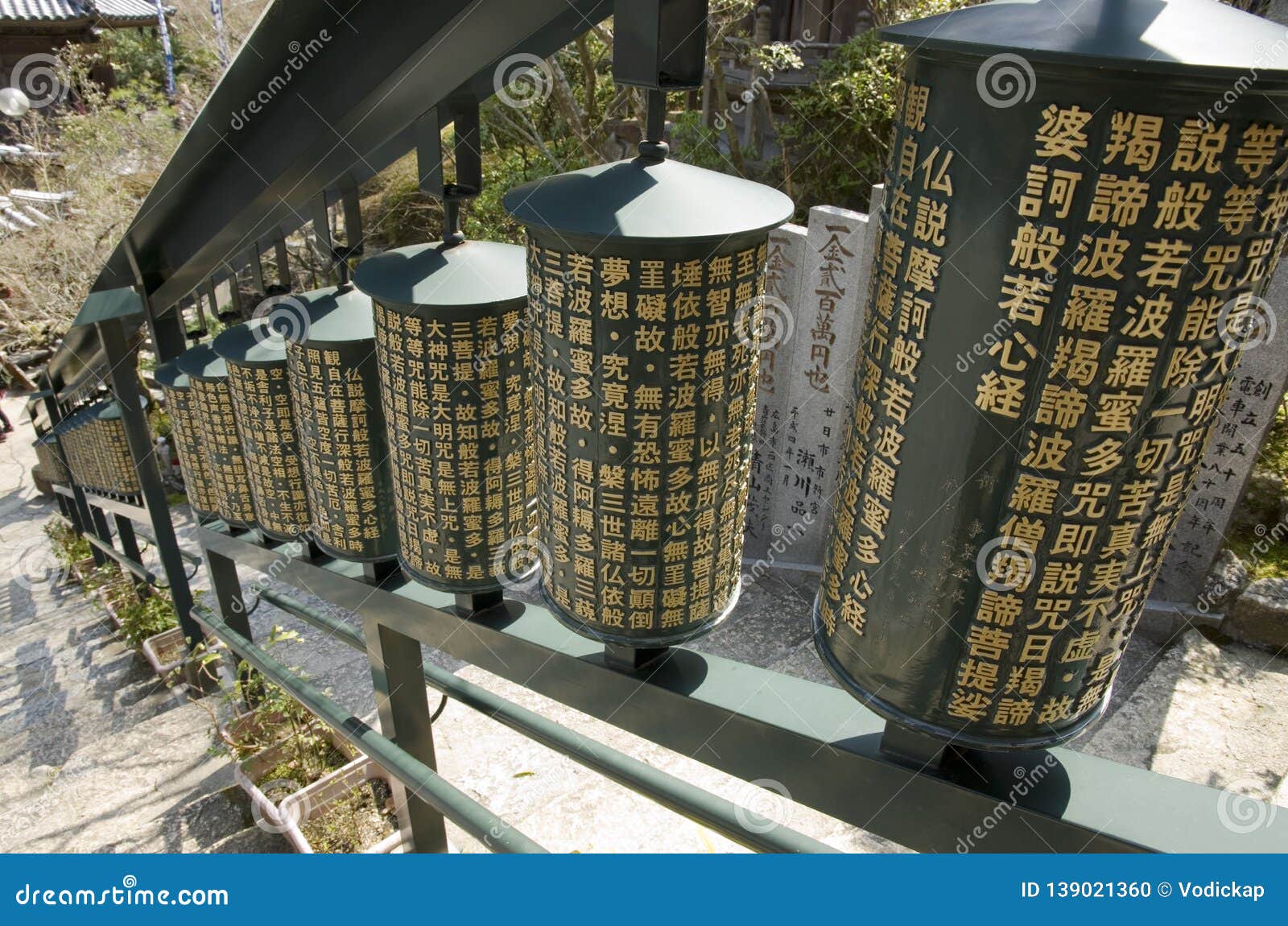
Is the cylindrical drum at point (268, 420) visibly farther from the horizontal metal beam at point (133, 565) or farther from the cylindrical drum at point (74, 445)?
the cylindrical drum at point (74, 445)

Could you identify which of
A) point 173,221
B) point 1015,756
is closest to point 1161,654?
point 1015,756

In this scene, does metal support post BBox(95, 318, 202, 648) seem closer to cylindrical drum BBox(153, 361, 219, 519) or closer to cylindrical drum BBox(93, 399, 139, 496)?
cylindrical drum BBox(153, 361, 219, 519)

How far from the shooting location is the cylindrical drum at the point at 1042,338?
926 mm

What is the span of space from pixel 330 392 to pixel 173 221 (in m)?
1.32

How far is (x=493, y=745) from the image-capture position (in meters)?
4.85

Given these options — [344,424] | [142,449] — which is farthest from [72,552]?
[344,424]

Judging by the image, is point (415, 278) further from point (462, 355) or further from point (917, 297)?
point (917, 297)

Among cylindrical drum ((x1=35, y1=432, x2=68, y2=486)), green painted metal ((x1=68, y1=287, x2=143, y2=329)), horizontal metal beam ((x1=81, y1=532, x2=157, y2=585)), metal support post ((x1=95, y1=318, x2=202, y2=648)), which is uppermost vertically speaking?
green painted metal ((x1=68, y1=287, x2=143, y2=329))

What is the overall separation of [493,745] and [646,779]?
322cm

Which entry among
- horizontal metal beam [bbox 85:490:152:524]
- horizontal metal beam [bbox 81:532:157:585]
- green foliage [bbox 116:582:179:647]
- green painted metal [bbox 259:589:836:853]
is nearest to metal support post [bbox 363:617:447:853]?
green painted metal [bbox 259:589:836:853]

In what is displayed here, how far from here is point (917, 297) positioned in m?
1.11

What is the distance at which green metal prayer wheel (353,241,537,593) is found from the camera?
6.01 ft

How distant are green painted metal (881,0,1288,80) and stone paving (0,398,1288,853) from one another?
12.5 feet

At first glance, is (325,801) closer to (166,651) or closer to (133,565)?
(166,651)
